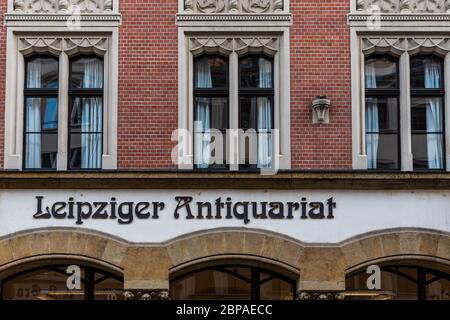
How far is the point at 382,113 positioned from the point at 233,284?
12.3ft

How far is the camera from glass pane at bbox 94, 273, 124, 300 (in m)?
15.8

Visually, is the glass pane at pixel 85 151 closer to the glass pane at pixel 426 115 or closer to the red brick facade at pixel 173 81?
the red brick facade at pixel 173 81

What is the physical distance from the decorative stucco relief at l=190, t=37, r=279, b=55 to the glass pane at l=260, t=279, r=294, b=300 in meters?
3.78

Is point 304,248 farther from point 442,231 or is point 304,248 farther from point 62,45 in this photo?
point 62,45

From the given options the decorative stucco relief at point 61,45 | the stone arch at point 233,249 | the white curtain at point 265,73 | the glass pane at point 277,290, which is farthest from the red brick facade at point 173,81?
the glass pane at point 277,290

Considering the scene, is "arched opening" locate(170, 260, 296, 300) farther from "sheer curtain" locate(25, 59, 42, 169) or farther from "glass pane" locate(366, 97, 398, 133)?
"sheer curtain" locate(25, 59, 42, 169)

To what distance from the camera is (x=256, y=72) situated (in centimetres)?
1634

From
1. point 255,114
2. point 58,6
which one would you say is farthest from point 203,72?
point 58,6

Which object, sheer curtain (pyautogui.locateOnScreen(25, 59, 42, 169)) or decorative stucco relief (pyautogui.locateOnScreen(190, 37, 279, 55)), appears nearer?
sheer curtain (pyautogui.locateOnScreen(25, 59, 42, 169))

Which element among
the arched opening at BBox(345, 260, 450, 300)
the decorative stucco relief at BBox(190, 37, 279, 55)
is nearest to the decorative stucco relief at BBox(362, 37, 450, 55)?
the decorative stucco relief at BBox(190, 37, 279, 55)

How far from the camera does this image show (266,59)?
53.7 ft

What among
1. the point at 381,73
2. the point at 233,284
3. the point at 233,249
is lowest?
the point at 233,284

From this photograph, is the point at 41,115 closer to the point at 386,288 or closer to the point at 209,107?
the point at 209,107
